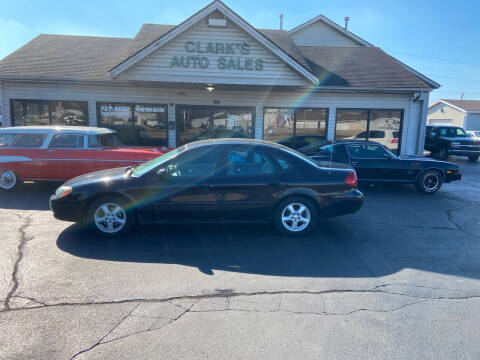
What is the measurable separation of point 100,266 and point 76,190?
1441 millimetres

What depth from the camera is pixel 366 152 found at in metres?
8.93

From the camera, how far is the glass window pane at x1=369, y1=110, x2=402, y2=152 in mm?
13508

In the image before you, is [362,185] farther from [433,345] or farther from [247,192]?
[433,345]

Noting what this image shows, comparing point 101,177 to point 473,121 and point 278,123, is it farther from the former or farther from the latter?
point 473,121

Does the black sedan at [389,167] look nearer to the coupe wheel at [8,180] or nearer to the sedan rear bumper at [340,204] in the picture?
the sedan rear bumper at [340,204]

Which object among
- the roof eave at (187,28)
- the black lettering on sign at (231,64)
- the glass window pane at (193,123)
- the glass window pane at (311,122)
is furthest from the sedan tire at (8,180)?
the glass window pane at (311,122)

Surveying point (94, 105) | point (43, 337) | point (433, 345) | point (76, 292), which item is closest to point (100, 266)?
point (76, 292)

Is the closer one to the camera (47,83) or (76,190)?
(76,190)

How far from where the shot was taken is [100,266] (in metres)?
4.13

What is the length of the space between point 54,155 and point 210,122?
19.9 ft

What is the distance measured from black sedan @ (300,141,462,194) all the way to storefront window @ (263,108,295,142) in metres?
4.54

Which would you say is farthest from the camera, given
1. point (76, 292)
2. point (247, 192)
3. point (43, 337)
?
point (247, 192)

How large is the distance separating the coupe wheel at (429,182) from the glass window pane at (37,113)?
12.3 m

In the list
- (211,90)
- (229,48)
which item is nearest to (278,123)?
(211,90)
